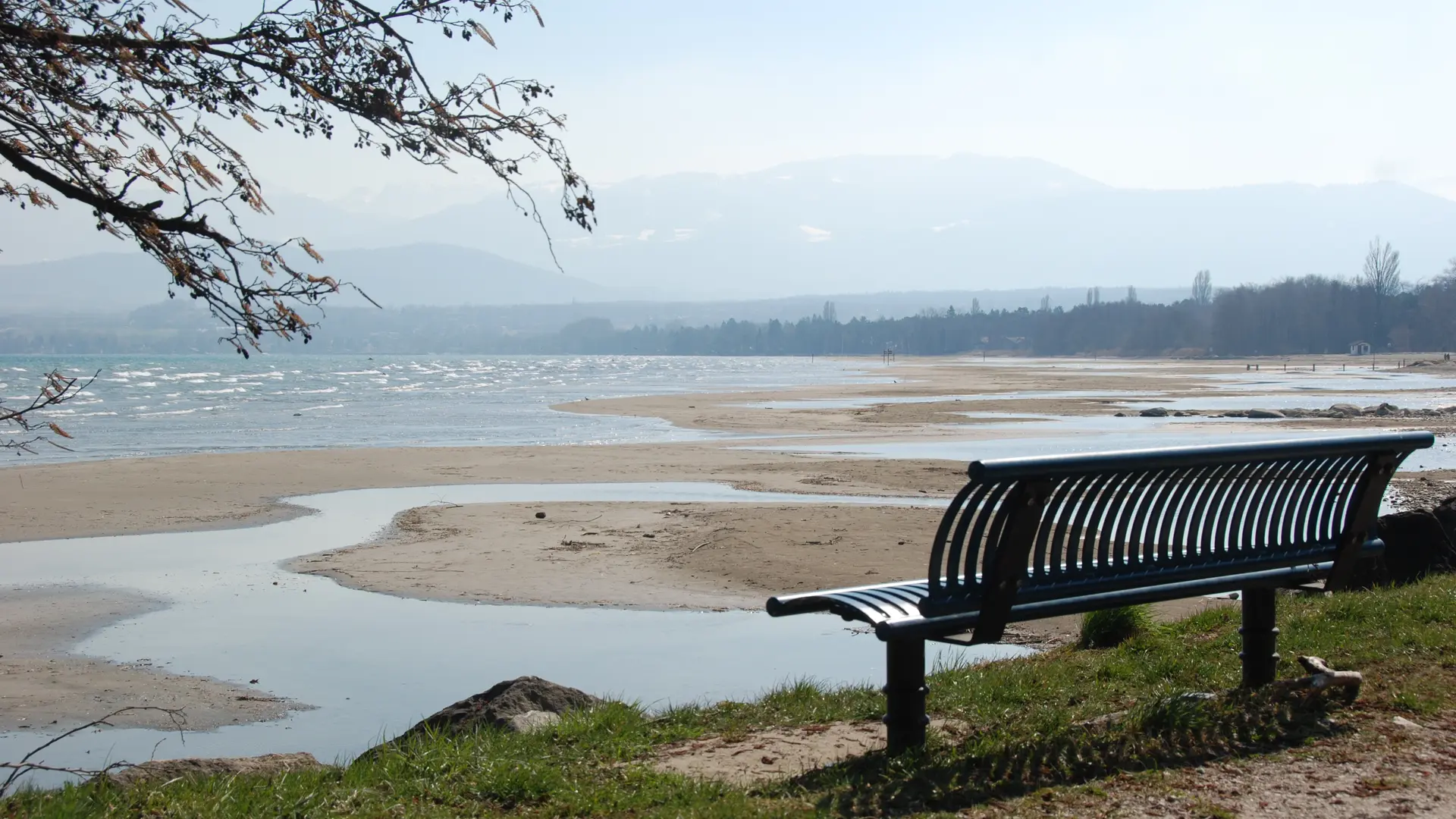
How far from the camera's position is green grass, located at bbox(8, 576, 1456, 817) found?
4.33 m

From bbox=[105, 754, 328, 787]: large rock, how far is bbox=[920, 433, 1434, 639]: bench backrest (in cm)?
280

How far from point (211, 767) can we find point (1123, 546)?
3981 mm

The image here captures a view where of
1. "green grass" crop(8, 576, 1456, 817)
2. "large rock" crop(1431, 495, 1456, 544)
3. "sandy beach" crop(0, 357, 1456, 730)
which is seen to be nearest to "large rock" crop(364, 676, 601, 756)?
"green grass" crop(8, 576, 1456, 817)

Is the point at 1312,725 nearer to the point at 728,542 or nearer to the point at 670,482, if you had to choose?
the point at 728,542

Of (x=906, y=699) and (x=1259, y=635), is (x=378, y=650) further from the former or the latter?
(x=1259, y=635)

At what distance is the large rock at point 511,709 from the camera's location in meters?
5.90

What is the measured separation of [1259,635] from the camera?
18.4ft

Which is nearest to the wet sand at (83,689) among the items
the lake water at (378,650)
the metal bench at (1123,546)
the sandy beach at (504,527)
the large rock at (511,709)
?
the sandy beach at (504,527)

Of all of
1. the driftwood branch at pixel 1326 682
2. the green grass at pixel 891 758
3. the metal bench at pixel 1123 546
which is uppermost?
the metal bench at pixel 1123 546

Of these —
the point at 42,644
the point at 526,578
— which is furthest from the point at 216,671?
the point at 526,578

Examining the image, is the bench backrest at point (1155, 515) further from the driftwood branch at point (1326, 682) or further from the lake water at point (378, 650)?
the lake water at point (378, 650)

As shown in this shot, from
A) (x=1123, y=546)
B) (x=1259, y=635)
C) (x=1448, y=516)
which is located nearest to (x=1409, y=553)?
(x=1448, y=516)

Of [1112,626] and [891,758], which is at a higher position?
[891,758]

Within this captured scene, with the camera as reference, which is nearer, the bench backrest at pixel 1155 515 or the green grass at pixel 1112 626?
the bench backrest at pixel 1155 515
